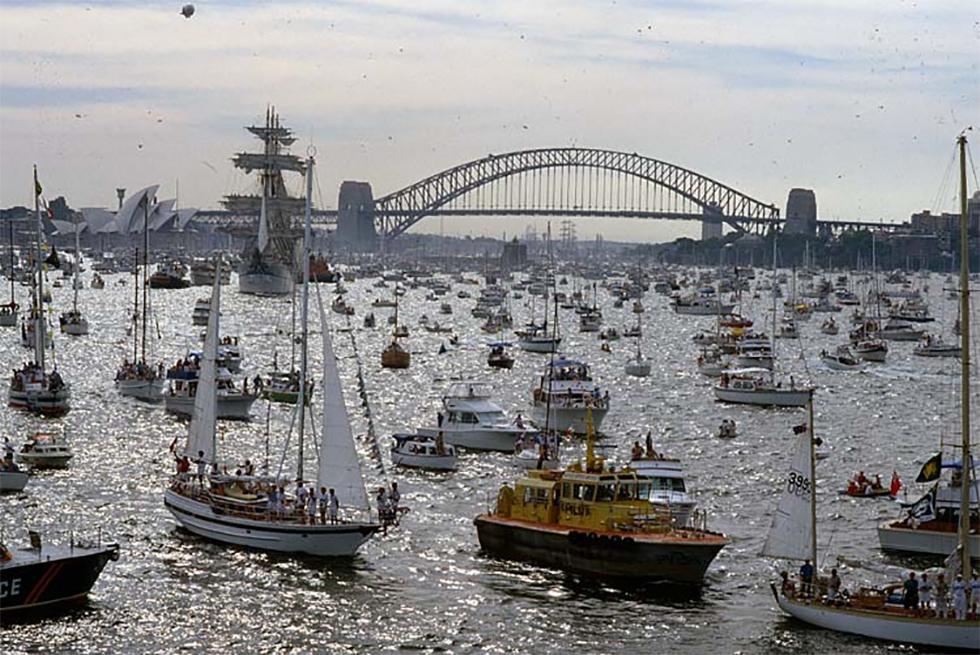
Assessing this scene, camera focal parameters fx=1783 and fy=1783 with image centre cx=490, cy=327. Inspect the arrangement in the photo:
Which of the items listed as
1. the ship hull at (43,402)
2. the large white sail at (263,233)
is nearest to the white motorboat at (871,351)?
the large white sail at (263,233)

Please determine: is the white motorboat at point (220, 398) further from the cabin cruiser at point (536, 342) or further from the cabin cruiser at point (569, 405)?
the cabin cruiser at point (536, 342)

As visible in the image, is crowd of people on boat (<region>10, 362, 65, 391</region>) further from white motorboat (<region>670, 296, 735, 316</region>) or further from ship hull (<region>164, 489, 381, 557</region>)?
white motorboat (<region>670, 296, 735, 316</region>)

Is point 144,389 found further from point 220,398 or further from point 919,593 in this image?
point 919,593

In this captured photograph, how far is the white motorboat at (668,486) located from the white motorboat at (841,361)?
47739 mm

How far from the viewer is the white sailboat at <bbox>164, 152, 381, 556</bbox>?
35.3 metres

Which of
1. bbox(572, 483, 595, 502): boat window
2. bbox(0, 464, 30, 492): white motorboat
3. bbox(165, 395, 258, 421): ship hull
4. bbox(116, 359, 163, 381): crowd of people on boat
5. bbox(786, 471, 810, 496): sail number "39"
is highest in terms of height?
bbox(786, 471, 810, 496): sail number "39"

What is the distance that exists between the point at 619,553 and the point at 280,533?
6.93m

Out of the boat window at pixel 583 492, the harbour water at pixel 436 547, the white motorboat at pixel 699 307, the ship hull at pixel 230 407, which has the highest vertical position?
the white motorboat at pixel 699 307

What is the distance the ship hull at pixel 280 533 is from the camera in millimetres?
35156

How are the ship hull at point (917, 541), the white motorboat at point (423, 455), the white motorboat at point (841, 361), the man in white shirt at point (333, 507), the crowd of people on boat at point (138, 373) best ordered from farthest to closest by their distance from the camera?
the white motorboat at point (841, 361) → the crowd of people on boat at point (138, 373) → the white motorboat at point (423, 455) → the ship hull at point (917, 541) → the man in white shirt at point (333, 507)

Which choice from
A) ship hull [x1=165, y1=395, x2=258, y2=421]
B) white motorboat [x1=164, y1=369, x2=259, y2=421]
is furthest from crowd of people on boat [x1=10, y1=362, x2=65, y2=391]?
ship hull [x1=165, y1=395, x2=258, y2=421]

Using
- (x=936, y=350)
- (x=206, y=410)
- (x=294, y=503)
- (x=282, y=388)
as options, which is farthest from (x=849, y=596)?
(x=936, y=350)

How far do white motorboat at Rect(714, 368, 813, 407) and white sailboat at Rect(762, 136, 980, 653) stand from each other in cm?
3694

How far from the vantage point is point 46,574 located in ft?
99.7
